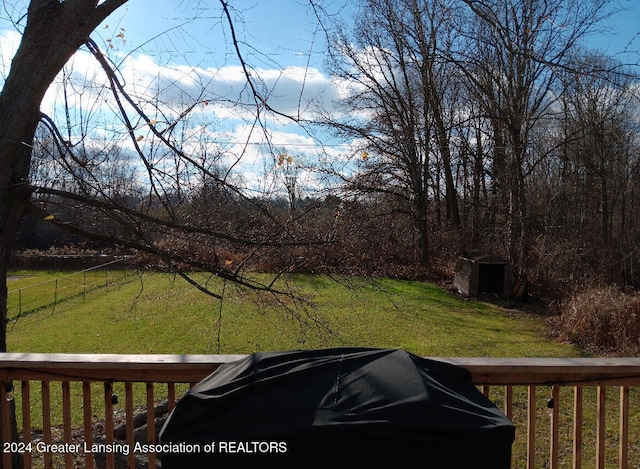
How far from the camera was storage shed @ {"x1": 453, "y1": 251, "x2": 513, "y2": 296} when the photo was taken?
1567 centimetres

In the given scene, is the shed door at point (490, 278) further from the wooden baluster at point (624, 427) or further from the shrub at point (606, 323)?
the wooden baluster at point (624, 427)

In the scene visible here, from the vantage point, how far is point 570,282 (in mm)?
15406

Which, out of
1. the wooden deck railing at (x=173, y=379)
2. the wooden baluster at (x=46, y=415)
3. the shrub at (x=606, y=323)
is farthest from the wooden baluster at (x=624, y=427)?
the shrub at (x=606, y=323)

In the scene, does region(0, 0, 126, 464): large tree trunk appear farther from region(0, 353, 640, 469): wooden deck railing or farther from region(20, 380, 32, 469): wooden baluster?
region(0, 353, 640, 469): wooden deck railing

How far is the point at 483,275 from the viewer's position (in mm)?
16281

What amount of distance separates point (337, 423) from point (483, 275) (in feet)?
51.1

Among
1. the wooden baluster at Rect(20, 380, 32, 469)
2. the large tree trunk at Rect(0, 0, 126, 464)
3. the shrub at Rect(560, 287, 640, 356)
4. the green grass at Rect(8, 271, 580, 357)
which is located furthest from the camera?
the green grass at Rect(8, 271, 580, 357)

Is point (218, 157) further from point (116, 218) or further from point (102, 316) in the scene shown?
point (102, 316)

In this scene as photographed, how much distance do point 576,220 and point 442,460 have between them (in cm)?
2226

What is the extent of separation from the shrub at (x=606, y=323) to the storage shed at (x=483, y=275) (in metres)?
4.21

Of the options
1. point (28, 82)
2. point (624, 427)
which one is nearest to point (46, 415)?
point (28, 82)

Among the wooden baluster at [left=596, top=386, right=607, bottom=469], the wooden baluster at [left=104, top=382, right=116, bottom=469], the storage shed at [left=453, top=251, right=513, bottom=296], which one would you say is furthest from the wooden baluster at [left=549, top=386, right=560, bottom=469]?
the storage shed at [left=453, top=251, right=513, bottom=296]

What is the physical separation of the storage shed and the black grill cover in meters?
14.6

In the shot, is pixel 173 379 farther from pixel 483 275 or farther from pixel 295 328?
pixel 483 275
